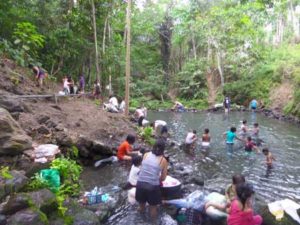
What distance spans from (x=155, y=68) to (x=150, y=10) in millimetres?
6800

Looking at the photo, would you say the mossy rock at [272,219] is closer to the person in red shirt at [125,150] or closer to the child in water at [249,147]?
the person in red shirt at [125,150]

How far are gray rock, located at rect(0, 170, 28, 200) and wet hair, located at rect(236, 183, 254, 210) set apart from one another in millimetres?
3729

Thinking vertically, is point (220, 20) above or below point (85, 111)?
above

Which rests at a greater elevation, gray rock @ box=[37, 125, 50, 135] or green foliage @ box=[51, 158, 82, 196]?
gray rock @ box=[37, 125, 50, 135]

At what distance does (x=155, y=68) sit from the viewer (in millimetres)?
40875

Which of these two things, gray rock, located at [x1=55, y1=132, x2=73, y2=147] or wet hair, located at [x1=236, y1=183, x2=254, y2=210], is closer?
wet hair, located at [x1=236, y1=183, x2=254, y2=210]

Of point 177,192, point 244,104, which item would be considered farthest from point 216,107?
point 177,192

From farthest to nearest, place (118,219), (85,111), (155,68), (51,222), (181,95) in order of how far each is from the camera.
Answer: (155,68), (181,95), (85,111), (118,219), (51,222)

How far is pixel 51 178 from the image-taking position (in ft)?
23.2

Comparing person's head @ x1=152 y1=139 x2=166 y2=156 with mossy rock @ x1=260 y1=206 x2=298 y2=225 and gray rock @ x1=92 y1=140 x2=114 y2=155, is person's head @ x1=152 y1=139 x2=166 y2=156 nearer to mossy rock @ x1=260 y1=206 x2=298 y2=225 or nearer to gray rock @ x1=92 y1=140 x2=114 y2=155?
mossy rock @ x1=260 y1=206 x2=298 y2=225

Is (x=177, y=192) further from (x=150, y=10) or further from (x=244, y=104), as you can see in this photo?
(x=150, y=10)

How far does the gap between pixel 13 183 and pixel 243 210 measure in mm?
3900

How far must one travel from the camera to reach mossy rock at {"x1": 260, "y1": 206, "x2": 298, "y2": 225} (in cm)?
645

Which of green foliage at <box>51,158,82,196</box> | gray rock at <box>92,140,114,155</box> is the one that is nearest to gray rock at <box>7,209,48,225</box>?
green foliage at <box>51,158,82,196</box>
